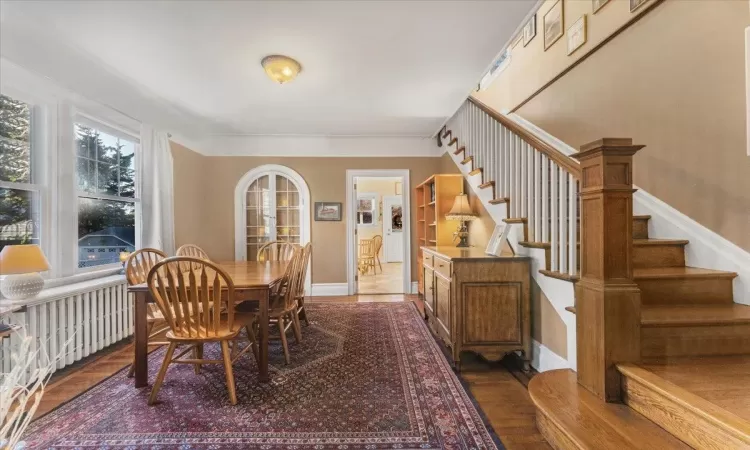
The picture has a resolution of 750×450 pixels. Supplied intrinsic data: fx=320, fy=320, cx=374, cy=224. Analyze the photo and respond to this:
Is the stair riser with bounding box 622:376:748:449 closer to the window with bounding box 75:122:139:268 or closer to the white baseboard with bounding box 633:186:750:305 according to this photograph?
the white baseboard with bounding box 633:186:750:305

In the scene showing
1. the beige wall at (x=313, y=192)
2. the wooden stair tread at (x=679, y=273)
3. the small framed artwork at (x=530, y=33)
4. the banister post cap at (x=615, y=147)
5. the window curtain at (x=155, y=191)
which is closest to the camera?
the banister post cap at (x=615, y=147)

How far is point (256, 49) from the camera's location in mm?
2539

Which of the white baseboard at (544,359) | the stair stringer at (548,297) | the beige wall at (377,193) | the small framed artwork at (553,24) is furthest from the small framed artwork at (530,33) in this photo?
the beige wall at (377,193)

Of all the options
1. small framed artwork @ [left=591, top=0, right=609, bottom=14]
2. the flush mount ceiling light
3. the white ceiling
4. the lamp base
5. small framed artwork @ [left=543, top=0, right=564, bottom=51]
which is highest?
small framed artwork @ [left=543, top=0, right=564, bottom=51]

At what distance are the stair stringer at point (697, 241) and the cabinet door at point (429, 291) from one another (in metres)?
1.75

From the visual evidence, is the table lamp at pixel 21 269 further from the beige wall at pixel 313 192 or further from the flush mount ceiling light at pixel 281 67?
the beige wall at pixel 313 192

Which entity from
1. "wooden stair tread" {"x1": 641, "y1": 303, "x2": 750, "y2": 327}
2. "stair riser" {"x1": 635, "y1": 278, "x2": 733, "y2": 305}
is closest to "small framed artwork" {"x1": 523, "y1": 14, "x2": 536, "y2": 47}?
"stair riser" {"x1": 635, "y1": 278, "x2": 733, "y2": 305}

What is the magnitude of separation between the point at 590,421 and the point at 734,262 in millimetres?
1359

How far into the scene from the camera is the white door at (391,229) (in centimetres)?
938

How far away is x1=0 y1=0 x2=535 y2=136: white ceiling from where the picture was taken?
209 cm

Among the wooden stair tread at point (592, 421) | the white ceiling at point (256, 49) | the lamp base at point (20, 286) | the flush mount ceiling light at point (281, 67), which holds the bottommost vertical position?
the wooden stair tread at point (592, 421)

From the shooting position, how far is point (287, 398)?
2.05m

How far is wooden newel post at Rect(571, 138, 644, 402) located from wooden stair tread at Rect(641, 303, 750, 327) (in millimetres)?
158

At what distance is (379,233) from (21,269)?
7.84 meters
